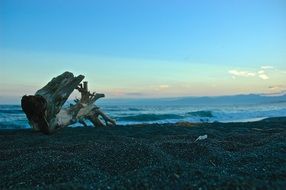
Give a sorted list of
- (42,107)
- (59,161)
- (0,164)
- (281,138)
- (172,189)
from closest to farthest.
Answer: (172,189) < (59,161) < (0,164) < (281,138) < (42,107)

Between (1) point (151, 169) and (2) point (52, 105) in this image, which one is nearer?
(1) point (151, 169)

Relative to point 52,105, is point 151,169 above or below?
below

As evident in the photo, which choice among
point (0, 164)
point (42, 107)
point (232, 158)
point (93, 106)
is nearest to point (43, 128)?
point (42, 107)

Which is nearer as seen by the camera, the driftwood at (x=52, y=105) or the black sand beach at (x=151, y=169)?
the black sand beach at (x=151, y=169)

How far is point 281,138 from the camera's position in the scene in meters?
6.46

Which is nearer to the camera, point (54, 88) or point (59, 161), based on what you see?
point (59, 161)

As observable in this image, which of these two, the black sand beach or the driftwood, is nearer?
the black sand beach

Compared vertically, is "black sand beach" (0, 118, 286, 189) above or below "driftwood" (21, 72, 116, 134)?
below

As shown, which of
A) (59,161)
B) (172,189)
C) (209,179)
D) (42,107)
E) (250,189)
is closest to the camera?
(250,189)

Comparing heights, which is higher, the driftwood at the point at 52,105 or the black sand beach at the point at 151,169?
the driftwood at the point at 52,105

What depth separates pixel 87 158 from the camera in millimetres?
4715

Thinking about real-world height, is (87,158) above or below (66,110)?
below

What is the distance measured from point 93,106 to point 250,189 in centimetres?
926

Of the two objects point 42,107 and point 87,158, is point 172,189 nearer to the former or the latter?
point 87,158
